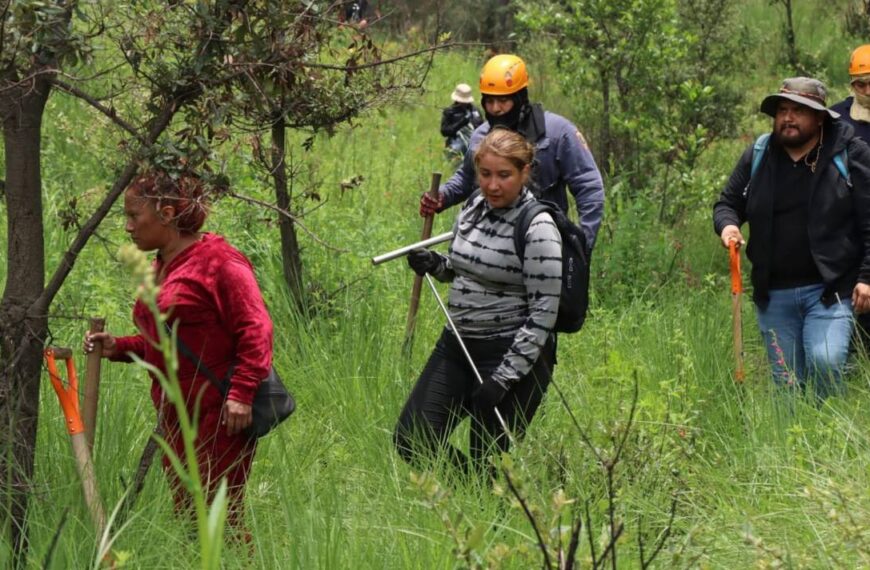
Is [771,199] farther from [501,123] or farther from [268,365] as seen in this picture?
[268,365]

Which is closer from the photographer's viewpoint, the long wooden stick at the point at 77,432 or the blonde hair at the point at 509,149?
the long wooden stick at the point at 77,432

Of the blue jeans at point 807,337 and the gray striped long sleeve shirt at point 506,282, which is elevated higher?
the gray striped long sleeve shirt at point 506,282

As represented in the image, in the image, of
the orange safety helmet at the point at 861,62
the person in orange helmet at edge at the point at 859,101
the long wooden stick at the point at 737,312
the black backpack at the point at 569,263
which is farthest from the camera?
the orange safety helmet at the point at 861,62

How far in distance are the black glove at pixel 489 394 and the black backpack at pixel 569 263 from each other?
0.36 meters

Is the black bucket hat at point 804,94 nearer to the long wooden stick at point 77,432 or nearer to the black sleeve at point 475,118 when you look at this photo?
the long wooden stick at point 77,432

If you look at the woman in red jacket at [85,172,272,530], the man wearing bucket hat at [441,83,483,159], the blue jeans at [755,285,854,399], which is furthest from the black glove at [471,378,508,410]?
the man wearing bucket hat at [441,83,483,159]

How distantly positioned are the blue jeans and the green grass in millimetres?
112

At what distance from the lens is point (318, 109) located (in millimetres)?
6637

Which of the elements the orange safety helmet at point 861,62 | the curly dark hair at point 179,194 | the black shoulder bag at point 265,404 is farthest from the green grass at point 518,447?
the orange safety helmet at point 861,62

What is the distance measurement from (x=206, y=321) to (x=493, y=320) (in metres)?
1.17

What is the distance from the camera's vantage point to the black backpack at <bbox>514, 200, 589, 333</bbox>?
4.99 metres

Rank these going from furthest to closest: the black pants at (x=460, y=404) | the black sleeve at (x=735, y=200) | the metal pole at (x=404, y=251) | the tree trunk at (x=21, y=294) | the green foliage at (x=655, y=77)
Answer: the green foliage at (x=655, y=77) < the black sleeve at (x=735, y=200) < the metal pole at (x=404, y=251) < the black pants at (x=460, y=404) < the tree trunk at (x=21, y=294)

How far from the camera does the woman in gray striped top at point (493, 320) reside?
16.1 ft

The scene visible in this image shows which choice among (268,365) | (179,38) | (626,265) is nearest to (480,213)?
(268,365)
